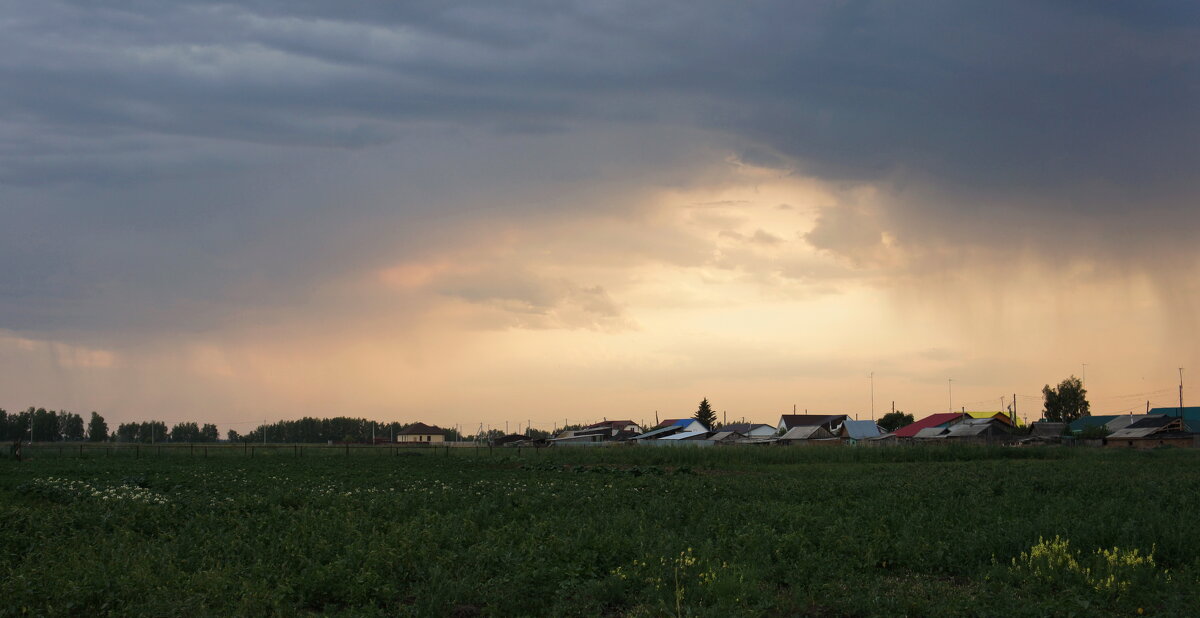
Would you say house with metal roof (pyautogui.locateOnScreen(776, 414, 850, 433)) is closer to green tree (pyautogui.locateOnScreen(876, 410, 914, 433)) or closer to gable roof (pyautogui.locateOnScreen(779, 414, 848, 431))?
gable roof (pyautogui.locateOnScreen(779, 414, 848, 431))

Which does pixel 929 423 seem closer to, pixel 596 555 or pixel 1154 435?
pixel 1154 435

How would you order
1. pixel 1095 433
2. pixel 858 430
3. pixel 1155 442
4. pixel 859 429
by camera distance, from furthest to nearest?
pixel 859 429 → pixel 858 430 → pixel 1095 433 → pixel 1155 442

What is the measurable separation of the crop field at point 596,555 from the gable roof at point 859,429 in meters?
94.6

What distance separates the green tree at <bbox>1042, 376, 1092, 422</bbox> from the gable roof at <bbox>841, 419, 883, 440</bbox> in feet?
199

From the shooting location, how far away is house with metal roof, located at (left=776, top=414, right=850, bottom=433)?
129125mm

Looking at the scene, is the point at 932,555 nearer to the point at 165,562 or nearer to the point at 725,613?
the point at 725,613

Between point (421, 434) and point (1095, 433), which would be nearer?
point (1095, 433)

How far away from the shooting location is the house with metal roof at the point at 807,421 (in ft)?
424

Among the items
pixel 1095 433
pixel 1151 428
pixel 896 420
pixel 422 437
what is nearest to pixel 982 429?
pixel 1095 433

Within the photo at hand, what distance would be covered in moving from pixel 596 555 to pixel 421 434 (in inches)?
7010

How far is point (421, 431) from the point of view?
18925cm

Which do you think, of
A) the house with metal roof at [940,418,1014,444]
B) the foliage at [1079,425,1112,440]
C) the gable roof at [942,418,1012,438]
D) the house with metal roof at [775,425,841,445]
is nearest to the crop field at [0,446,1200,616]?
the house with metal roof at [940,418,1014,444]

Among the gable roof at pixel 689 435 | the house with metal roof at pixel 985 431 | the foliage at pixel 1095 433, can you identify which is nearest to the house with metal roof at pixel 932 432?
the house with metal roof at pixel 985 431

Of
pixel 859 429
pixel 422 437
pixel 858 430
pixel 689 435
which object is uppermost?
pixel 859 429
